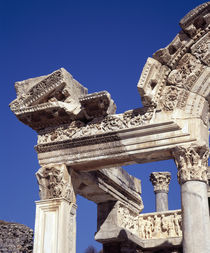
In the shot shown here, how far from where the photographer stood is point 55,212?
10.8m

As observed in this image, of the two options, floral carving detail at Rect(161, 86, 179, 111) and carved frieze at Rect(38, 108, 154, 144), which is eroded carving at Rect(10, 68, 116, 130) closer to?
carved frieze at Rect(38, 108, 154, 144)

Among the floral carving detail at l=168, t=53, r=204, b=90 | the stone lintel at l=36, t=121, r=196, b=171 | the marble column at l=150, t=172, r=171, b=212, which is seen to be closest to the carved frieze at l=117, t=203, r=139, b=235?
the marble column at l=150, t=172, r=171, b=212

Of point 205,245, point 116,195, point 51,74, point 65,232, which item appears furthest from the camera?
point 116,195

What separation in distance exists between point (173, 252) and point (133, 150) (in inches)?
191

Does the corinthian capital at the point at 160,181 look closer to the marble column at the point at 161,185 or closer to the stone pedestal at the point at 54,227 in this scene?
the marble column at the point at 161,185

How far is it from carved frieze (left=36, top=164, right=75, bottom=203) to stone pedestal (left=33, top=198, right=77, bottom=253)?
0.13m

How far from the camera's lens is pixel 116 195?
536 inches

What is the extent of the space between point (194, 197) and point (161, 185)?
7.93 m

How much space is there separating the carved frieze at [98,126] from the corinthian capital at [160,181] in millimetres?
6902

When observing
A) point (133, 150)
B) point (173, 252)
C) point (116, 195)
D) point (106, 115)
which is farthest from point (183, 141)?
point (173, 252)

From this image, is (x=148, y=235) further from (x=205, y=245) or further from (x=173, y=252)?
(x=205, y=245)

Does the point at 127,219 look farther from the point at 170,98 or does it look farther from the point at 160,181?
the point at 170,98

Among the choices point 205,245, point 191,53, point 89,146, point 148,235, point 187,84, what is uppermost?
point 191,53

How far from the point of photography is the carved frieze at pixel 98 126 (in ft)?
34.6
